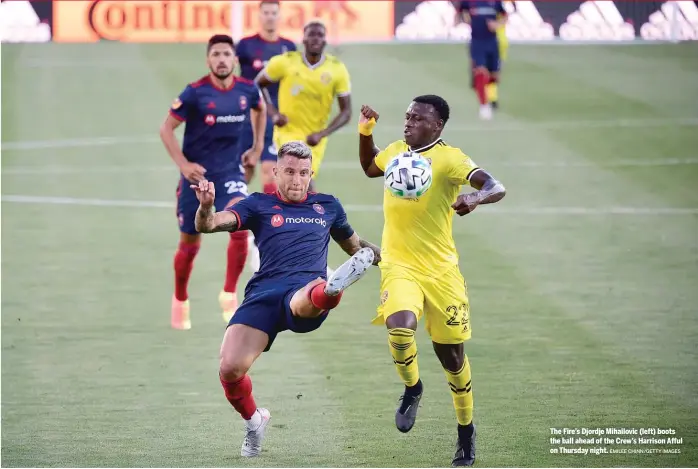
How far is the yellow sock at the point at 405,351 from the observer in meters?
8.93

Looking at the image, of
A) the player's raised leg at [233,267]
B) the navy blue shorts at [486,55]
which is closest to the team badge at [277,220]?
the player's raised leg at [233,267]

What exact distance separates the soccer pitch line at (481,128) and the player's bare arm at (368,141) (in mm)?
13819

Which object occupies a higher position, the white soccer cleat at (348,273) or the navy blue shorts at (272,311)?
the white soccer cleat at (348,273)

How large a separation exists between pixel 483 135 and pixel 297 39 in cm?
942

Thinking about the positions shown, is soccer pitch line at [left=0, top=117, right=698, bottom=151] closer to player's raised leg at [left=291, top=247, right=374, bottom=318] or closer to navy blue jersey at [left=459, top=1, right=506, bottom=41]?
navy blue jersey at [left=459, top=1, right=506, bottom=41]

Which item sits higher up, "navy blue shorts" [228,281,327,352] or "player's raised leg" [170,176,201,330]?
"navy blue shorts" [228,281,327,352]

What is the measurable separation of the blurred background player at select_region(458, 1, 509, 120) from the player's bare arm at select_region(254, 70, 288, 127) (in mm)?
10718

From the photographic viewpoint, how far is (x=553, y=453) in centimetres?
943

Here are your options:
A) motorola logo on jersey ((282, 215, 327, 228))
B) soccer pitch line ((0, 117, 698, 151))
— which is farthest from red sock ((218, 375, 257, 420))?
soccer pitch line ((0, 117, 698, 151))

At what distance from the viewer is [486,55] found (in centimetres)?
2581

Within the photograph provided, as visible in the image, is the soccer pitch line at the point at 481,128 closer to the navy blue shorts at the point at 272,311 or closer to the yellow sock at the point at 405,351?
the yellow sock at the point at 405,351

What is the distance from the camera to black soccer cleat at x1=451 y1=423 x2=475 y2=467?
914 centimetres

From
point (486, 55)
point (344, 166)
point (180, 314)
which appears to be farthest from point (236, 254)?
point (486, 55)

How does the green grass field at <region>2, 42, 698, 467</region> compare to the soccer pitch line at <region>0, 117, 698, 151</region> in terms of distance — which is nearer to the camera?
the green grass field at <region>2, 42, 698, 467</region>
